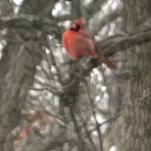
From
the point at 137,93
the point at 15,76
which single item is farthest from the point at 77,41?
the point at 15,76

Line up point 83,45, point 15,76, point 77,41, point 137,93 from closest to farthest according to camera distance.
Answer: point 83,45, point 77,41, point 137,93, point 15,76

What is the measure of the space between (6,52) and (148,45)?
1981 mm

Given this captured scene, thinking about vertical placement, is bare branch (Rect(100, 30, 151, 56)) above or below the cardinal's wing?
below

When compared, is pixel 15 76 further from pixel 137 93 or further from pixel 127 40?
pixel 127 40

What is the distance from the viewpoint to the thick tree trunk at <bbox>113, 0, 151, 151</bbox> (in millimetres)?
6531

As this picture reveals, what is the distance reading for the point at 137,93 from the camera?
670 cm

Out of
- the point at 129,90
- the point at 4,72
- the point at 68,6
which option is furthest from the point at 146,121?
the point at 68,6

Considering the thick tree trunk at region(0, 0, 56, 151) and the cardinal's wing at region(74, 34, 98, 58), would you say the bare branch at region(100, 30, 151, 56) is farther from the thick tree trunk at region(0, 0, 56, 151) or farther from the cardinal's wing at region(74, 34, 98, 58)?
the thick tree trunk at region(0, 0, 56, 151)

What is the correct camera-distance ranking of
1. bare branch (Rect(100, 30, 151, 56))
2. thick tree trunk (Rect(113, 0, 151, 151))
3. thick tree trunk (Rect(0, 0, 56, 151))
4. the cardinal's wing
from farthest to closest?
thick tree trunk (Rect(0, 0, 56, 151)) < thick tree trunk (Rect(113, 0, 151, 151)) < the cardinal's wing < bare branch (Rect(100, 30, 151, 56))

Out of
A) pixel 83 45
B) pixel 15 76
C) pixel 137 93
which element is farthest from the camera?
pixel 15 76

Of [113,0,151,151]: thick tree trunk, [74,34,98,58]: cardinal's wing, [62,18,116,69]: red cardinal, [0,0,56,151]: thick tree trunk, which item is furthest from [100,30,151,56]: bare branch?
[0,0,56,151]: thick tree trunk

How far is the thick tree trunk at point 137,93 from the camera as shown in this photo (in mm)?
6531

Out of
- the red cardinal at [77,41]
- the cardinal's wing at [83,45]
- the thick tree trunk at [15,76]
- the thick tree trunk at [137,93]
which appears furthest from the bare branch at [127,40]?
the thick tree trunk at [15,76]

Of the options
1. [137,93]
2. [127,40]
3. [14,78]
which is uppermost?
[14,78]
